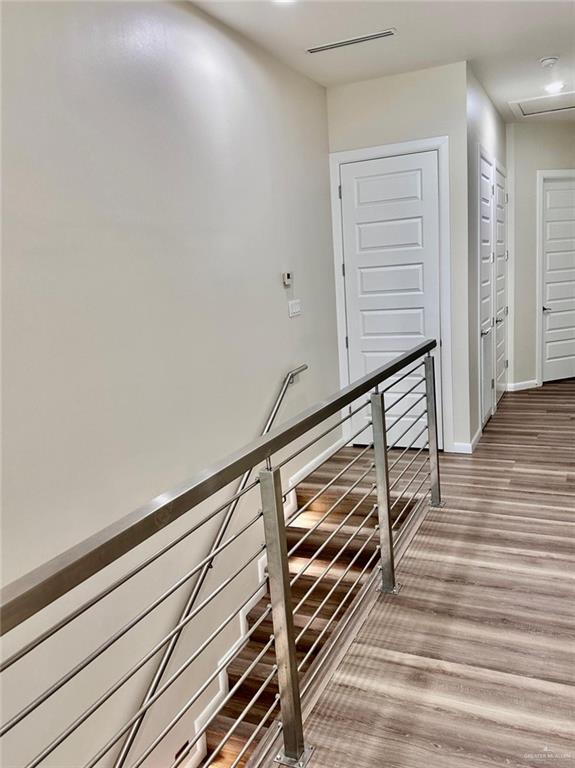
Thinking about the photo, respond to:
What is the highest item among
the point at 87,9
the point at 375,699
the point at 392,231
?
the point at 87,9

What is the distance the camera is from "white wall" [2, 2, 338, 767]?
1896 mm

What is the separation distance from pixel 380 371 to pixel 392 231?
222 centimetres

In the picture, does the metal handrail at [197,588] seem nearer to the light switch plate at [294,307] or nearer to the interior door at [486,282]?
the light switch plate at [294,307]

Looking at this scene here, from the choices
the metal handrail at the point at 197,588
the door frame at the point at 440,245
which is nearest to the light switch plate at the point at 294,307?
the metal handrail at the point at 197,588

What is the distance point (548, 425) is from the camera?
4.83 metres

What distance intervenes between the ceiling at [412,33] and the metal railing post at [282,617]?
238cm

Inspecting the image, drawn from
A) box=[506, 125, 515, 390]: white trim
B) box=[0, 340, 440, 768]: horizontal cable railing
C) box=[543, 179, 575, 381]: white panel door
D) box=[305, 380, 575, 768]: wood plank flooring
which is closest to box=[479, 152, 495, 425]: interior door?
box=[0, 340, 440, 768]: horizontal cable railing

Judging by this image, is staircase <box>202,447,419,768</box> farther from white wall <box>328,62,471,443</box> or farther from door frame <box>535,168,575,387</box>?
door frame <box>535,168,575,387</box>

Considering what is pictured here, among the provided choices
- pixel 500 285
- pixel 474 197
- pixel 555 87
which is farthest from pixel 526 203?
pixel 474 197

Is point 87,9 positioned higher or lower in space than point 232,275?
higher

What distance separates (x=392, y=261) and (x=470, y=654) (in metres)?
2.90

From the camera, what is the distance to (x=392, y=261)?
432 centimetres

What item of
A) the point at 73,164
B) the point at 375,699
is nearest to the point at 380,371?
the point at 375,699

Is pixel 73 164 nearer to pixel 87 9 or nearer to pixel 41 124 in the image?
pixel 41 124
